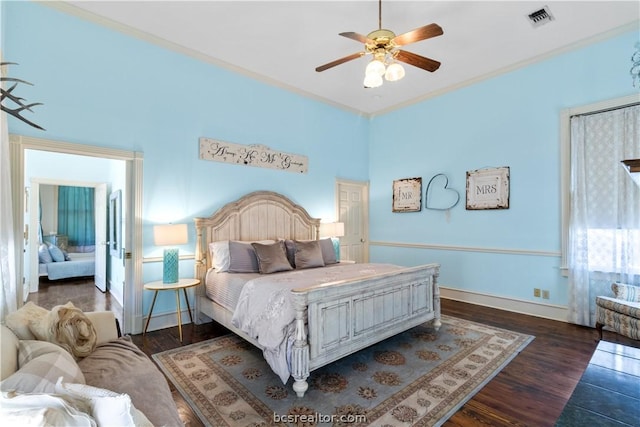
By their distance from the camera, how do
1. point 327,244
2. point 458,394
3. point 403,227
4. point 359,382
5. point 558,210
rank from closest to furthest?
point 458,394, point 359,382, point 558,210, point 327,244, point 403,227

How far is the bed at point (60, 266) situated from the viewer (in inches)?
241

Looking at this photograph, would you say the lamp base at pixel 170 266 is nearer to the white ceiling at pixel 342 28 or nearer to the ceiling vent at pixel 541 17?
the white ceiling at pixel 342 28

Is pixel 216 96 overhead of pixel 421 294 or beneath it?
overhead

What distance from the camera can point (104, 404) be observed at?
1029 millimetres

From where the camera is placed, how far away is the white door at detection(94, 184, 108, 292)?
17.9ft

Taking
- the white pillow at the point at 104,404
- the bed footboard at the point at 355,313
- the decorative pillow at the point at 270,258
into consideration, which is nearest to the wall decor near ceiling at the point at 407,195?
the bed footboard at the point at 355,313

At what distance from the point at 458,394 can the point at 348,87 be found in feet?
14.1

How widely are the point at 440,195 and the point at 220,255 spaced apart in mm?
3530

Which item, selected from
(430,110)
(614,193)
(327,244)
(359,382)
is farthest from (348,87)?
(359,382)

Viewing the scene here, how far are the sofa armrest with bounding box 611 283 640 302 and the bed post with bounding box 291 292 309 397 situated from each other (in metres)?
3.19

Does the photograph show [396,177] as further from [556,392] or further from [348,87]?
[556,392]

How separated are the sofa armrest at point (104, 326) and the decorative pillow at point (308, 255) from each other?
2086 millimetres

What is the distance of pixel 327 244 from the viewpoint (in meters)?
4.43

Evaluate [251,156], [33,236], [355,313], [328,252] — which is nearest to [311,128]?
[251,156]
